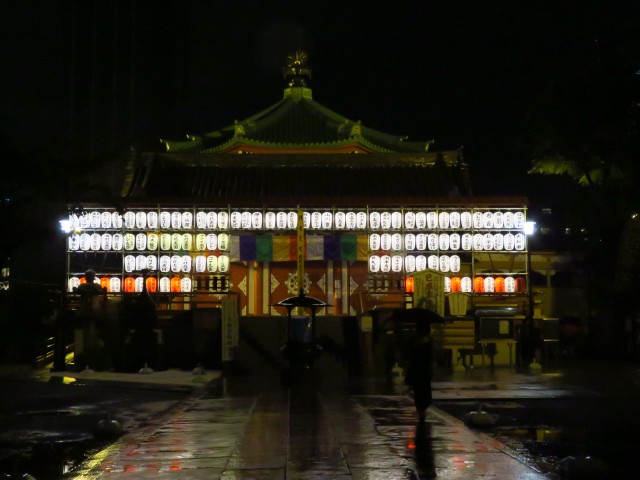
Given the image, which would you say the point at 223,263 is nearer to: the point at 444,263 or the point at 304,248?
the point at 304,248

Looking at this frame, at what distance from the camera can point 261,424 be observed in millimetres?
14484

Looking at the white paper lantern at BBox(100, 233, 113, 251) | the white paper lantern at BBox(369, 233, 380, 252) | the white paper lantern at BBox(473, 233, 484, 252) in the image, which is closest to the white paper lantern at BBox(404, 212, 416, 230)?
the white paper lantern at BBox(369, 233, 380, 252)

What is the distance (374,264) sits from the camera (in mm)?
32875

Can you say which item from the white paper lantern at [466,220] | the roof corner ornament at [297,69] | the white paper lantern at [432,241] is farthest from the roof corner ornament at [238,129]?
the white paper lantern at [466,220]

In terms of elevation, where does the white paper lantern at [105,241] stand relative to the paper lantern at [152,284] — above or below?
above

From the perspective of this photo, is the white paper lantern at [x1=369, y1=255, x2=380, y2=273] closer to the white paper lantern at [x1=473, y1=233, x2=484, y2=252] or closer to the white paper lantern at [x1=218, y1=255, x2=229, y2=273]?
the white paper lantern at [x1=473, y1=233, x2=484, y2=252]

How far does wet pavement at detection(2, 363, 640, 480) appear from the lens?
10.3m

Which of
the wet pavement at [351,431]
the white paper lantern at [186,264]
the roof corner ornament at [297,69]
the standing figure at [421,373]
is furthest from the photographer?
the roof corner ornament at [297,69]

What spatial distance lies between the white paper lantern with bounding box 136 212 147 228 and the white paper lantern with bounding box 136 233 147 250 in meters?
0.33

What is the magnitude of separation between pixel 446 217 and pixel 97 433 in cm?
2135

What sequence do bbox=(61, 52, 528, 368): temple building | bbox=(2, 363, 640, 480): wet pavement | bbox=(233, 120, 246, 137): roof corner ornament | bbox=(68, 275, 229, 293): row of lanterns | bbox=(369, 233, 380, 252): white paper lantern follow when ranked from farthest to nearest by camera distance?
bbox=(233, 120, 246, 137): roof corner ornament
bbox=(369, 233, 380, 252): white paper lantern
bbox=(68, 275, 229, 293): row of lanterns
bbox=(61, 52, 528, 368): temple building
bbox=(2, 363, 640, 480): wet pavement

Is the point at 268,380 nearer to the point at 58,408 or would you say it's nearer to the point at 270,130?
the point at 58,408

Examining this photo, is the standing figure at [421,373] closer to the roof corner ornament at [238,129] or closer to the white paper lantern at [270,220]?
the white paper lantern at [270,220]

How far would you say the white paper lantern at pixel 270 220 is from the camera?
33.0 meters
